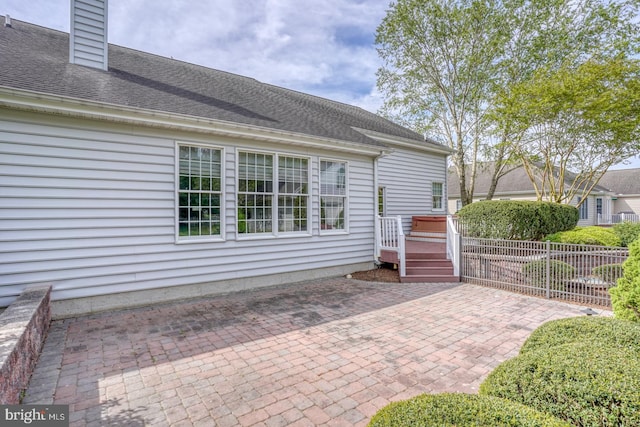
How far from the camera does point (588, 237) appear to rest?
948 cm

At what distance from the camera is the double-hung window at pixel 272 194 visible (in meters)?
6.73

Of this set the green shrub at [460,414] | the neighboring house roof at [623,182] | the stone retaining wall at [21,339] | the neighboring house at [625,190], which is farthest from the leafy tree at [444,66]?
the neighboring house roof at [623,182]

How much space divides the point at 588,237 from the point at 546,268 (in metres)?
4.58

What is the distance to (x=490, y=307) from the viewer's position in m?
5.84

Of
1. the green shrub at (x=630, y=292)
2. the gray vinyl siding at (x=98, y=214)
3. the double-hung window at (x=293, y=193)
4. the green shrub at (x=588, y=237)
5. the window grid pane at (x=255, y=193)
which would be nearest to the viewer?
the green shrub at (x=630, y=292)

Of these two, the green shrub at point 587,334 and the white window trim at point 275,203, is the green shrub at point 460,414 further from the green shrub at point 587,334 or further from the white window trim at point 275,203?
the white window trim at point 275,203

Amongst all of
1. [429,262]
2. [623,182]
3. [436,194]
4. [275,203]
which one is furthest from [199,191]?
[623,182]

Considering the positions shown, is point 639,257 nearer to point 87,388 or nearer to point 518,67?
point 87,388

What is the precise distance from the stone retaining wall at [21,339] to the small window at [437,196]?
12.7m

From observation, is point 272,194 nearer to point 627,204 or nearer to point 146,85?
point 146,85

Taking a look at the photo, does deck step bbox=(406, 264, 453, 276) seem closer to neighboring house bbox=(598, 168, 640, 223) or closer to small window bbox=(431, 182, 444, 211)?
small window bbox=(431, 182, 444, 211)

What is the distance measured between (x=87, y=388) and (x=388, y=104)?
17336 millimetres

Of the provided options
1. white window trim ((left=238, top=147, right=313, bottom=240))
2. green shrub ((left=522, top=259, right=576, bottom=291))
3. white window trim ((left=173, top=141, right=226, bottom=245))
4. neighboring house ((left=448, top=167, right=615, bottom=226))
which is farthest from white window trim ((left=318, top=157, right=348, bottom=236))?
neighboring house ((left=448, top=167, right=615, bottom=226))

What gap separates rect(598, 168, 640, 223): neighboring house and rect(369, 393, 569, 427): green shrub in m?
37.3
